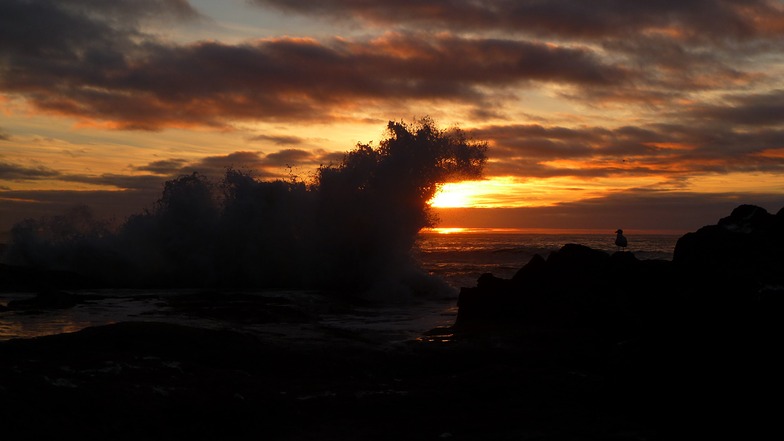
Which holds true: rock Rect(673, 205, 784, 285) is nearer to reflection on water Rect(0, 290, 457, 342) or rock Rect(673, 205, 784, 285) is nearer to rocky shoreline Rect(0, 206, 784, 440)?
rocky shoreline Rect(0, 206, 784, 440)

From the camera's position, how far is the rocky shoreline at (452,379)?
22.2ft

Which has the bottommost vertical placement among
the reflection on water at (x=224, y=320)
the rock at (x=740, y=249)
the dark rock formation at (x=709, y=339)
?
the reflection on water at (x=224, y=320)

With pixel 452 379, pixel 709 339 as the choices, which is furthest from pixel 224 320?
pixel 709 339

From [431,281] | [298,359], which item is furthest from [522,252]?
[298,359]

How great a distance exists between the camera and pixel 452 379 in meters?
9.08

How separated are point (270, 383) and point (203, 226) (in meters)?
22.2

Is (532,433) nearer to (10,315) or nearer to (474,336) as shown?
(474,336)

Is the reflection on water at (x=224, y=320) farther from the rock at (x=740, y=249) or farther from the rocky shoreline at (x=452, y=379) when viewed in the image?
the rock at (x=740, y=249)

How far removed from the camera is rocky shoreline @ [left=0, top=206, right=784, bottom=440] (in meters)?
6.75

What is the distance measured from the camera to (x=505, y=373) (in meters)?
9.12

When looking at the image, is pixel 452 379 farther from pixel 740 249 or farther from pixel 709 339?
pixel 740 249

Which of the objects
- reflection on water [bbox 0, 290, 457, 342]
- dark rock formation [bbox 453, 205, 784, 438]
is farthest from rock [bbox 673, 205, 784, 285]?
reflection on water [bbox 0, 290, 457, 342]

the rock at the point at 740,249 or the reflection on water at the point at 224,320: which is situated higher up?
the rock at the point at 740,249

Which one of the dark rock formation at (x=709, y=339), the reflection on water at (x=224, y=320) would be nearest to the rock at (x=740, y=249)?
the dark rock formation at (x=709, y=339)
